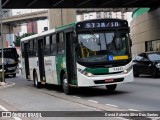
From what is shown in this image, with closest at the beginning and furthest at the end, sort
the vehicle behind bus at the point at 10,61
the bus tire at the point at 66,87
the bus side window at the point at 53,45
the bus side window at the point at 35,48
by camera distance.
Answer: the bus tire at the point at 66,87 < the bus side window at the point at 53,45 < the bus side window at the point at 35,48 < the vehicle behind bus at the point at 10,61

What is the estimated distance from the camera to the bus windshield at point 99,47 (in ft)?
52.4

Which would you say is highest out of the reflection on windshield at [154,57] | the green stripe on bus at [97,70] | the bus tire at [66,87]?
the reflection on windshield at [154,57]

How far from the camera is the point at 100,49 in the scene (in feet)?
52.5

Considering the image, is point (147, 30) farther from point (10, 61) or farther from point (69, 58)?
point (69, 58)

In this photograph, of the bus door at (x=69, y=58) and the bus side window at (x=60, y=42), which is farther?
the bus side window at (x=60, y=42)

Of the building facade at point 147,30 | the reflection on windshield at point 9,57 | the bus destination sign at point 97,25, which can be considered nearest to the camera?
the bus destination sign at point 97,25

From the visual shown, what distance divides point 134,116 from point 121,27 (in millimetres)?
6694

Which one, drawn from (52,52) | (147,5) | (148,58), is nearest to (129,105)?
(52,52)

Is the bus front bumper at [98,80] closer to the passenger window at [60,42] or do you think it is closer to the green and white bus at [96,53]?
the green and white bus at [96,53]

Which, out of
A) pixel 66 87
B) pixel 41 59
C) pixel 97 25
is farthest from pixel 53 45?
pixel 97 25

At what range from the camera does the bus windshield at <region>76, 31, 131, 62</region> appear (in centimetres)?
1597

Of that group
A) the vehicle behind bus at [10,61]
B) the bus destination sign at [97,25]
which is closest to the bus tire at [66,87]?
the bus destination sign at [97,25]

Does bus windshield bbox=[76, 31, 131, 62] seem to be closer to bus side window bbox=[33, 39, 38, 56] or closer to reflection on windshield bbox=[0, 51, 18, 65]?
bus side window bbox=[33, 39, 38, 56]

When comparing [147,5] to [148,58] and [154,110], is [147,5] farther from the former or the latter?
[154,110]
